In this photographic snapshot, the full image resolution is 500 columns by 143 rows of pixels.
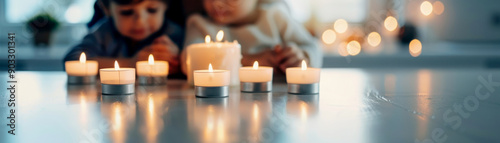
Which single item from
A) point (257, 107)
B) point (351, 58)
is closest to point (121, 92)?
point (257, 107)

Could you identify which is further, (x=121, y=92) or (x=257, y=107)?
(x=121, y=92)

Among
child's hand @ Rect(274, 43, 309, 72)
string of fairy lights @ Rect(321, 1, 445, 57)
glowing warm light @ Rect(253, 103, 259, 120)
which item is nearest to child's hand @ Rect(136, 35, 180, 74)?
child's hand @ Rect(274, 43, 309, 72)

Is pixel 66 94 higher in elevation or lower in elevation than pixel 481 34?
lower

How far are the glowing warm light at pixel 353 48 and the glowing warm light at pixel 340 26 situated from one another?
0.31 meters

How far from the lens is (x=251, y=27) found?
1.20 m

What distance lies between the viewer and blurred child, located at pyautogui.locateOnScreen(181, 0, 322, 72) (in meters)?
1.17

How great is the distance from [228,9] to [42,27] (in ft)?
5.54

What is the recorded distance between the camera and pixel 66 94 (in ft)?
2.54

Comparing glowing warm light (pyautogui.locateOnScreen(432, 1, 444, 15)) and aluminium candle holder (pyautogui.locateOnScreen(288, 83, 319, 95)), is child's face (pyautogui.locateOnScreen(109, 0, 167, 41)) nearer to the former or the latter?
aluminium candle holder (pyautogui.locateOnScreen(288, 83, 319, 95))

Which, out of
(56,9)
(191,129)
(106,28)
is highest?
(56,9)

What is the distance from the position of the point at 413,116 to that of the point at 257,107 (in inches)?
8.2

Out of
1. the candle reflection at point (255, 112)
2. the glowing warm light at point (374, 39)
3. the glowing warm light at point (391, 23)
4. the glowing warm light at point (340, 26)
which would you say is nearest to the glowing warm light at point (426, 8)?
the glowing warm light at point (391, 23)

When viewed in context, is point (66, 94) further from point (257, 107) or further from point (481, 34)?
point (481, 34)

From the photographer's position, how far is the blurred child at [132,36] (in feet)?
3.66
